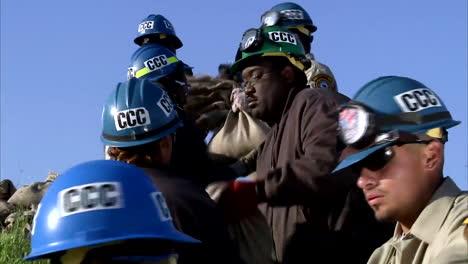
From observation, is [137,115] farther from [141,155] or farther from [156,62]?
[156,62]

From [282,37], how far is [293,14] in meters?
3.02

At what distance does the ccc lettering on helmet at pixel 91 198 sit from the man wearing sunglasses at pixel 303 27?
163 inches

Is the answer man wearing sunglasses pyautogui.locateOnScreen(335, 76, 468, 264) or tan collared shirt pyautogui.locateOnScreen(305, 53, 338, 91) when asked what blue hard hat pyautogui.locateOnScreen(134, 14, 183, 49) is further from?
man wearing sunglasses pyautogui.locateOnScreen(335, 76, 468, 264)

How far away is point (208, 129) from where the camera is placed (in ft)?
30.6

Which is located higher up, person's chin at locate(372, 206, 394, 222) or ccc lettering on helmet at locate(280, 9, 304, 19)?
ccc lettering on helmet at locate(280, 9, 304, 19)

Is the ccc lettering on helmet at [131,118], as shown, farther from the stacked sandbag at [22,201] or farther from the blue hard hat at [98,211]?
the stacked sandbag at [22,201]

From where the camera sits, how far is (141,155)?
4539 mm

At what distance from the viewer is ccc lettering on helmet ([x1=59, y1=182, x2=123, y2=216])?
322cm

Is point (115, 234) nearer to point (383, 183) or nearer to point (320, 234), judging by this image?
point (383, 183)

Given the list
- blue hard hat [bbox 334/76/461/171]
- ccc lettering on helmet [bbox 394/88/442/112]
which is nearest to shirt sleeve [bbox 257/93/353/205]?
blue hard hat [bbox 334/76/461/171]

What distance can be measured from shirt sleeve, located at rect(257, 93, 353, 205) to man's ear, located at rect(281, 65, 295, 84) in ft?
2.16

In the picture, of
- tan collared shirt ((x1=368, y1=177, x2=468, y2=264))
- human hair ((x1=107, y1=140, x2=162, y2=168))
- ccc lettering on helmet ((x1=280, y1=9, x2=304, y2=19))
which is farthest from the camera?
ccc lettering on helmet ((x1=280, y1=9, x2=304, y2=19))

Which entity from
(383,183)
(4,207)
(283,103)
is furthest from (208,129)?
(383,183)

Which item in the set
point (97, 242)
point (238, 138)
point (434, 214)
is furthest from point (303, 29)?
point (97, 242)
